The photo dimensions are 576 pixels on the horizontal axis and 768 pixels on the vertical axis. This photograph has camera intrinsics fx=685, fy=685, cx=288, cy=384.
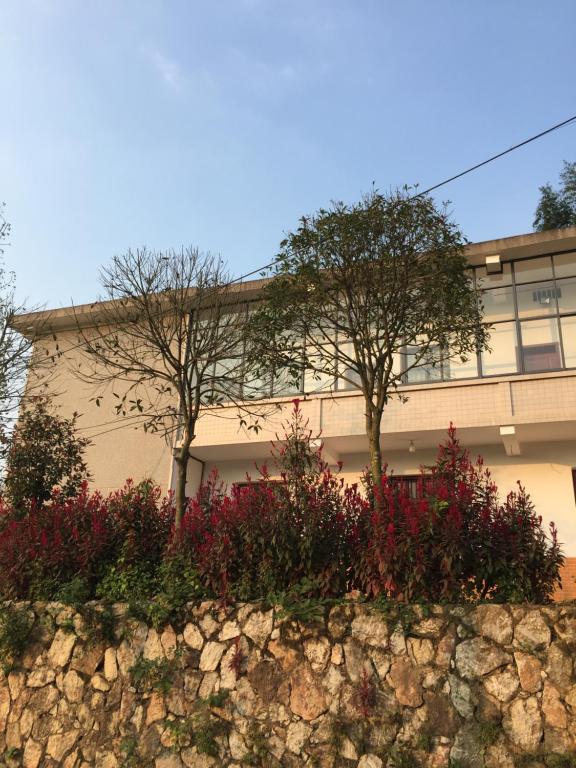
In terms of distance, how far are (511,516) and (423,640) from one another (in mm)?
1379

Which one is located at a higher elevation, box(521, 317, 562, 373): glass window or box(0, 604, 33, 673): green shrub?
box(521, 317, 562, 373): glass window

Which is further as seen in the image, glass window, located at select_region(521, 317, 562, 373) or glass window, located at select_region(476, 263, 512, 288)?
glass window, located at select_region(476, 263, 512, 288)

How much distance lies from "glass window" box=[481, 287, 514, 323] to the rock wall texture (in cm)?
898

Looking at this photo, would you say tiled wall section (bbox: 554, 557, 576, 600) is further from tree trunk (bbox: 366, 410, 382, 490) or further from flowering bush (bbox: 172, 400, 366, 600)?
flowering bush (bbox: 172, 400, 366, 600)

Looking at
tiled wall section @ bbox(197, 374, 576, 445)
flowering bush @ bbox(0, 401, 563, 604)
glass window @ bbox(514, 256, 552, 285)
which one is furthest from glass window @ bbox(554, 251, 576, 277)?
flowering bush @ bbox(0, 401, 563, 604)

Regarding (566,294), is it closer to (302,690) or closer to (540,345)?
(540,345)

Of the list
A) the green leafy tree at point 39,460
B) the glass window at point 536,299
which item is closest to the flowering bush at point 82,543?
the green leafy tree at point 39,460

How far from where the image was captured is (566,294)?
13.2m

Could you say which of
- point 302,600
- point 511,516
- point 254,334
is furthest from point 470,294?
point 302,600

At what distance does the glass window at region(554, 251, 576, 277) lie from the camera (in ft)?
43.8

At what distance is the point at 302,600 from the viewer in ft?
20.3

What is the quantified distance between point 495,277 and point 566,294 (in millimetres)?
1391

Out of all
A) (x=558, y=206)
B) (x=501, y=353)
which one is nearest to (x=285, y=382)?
(x=501, y=353)

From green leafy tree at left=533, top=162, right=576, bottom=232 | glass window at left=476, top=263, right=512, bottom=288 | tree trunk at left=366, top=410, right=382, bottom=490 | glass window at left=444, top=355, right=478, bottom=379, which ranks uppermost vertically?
green leafy tree at left=533, top=162, right=576, bottom=232
